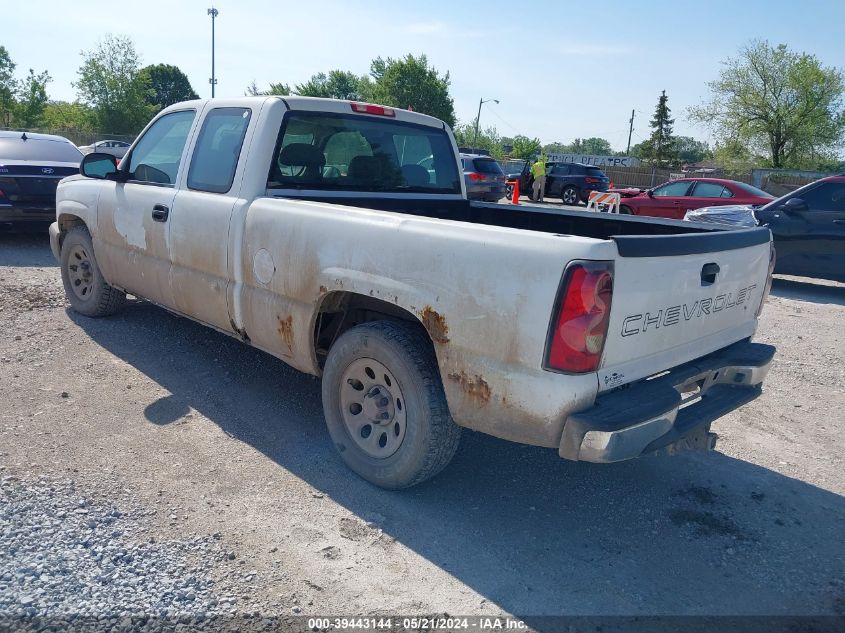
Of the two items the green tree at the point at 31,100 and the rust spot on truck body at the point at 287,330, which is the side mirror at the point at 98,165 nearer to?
the rust spot on truck body at the point at 287,330

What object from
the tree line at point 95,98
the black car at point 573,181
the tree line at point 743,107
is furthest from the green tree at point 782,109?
the tree line at point 95,98

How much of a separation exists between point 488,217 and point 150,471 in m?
2.99

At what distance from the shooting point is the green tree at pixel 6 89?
42.9 m

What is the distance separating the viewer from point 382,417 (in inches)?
132

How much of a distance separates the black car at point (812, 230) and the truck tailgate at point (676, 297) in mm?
6978

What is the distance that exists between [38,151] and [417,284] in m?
8.93

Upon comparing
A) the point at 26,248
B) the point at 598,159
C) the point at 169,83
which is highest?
the point at 169,83

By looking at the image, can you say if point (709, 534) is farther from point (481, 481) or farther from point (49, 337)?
point (49, 337)

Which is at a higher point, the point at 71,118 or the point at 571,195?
the point at 71,118

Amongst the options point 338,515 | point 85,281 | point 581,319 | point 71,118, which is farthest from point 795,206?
point 71,118

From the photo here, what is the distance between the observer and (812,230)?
31.2 feet

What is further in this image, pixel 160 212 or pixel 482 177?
pixel 482 177

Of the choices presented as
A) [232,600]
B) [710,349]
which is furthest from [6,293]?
[710,349]

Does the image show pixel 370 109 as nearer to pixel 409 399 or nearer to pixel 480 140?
pixel 409 399
